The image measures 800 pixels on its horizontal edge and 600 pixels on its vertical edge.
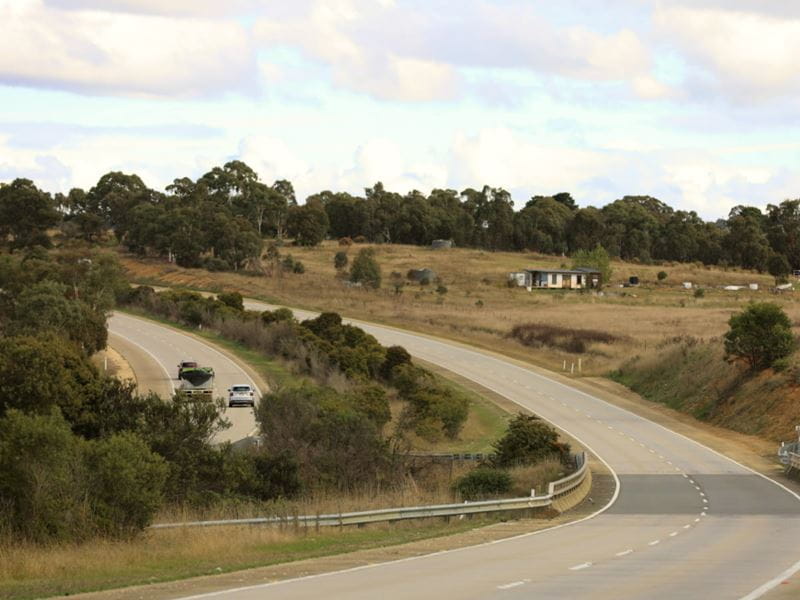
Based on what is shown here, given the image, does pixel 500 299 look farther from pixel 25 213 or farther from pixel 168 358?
pixel 25 213

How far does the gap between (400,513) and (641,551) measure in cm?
585

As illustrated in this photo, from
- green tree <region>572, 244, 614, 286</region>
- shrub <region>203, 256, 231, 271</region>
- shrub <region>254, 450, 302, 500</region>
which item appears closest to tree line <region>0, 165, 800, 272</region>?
shrub <region>203, 256, 231, 271</region>

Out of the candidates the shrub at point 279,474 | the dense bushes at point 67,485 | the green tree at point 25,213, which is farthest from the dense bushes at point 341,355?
the green tree at point 25,213

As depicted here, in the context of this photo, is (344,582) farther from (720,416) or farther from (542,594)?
(720,416)

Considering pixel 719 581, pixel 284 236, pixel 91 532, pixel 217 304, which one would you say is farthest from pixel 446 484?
pixel 284 236

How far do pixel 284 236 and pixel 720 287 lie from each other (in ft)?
212

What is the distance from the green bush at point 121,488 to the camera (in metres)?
23.0

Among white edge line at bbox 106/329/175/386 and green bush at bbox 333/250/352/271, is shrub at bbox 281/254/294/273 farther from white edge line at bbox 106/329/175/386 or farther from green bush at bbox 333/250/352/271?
white edge line at bbox 106/329/175/386

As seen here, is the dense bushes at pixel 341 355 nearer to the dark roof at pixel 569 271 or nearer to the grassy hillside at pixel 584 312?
the grassy hillside at pixel 584 312

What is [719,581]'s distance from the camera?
18734 millimetres

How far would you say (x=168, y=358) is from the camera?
265 feet

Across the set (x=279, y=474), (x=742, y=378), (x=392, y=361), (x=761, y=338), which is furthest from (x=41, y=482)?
(x=392, y=361)

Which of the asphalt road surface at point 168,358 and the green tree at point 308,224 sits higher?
the green tree at point 308,224

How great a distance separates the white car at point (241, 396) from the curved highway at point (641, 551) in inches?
661
